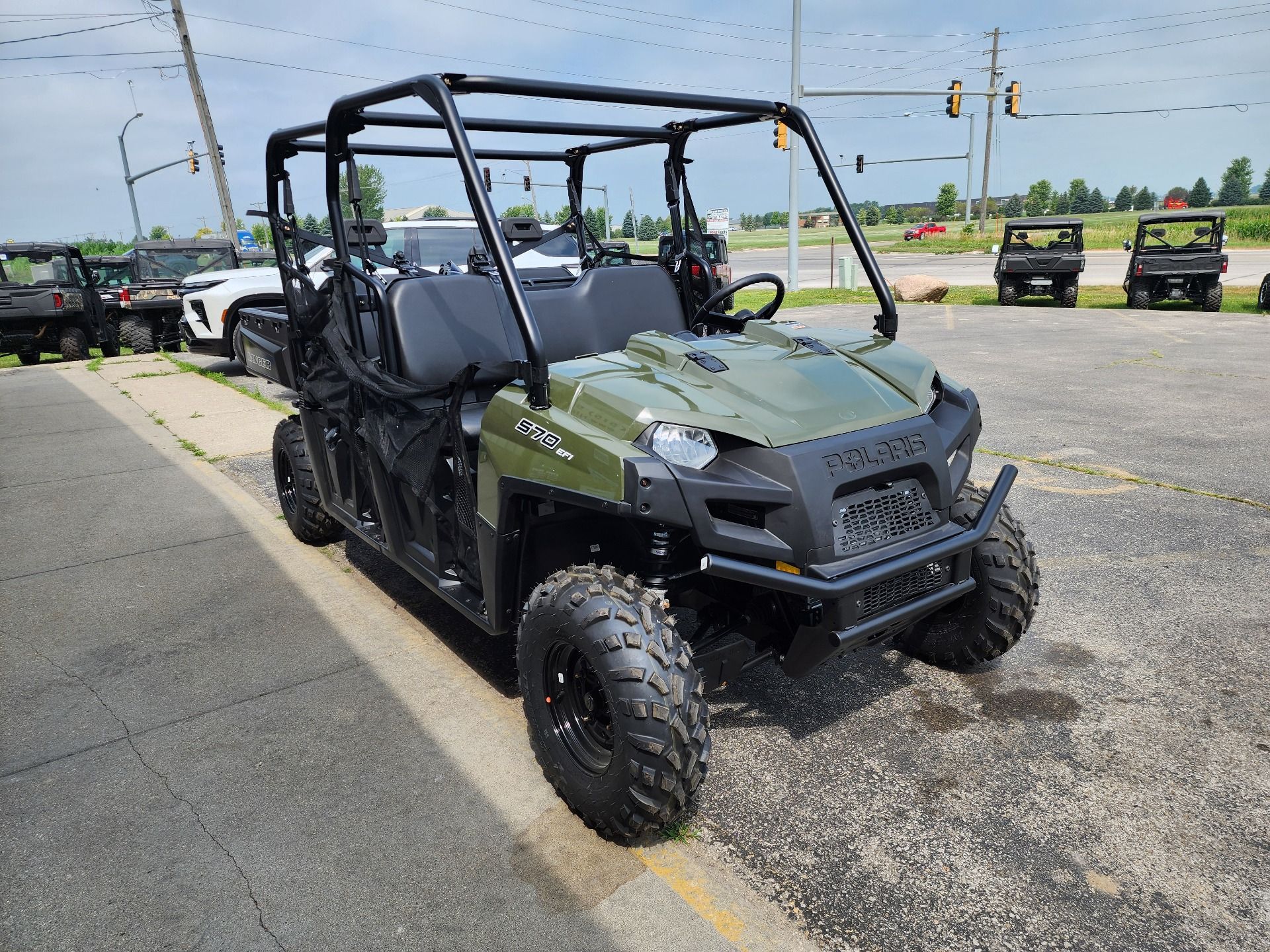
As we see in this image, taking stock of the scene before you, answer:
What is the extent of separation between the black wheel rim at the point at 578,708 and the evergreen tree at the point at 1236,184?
11653cm


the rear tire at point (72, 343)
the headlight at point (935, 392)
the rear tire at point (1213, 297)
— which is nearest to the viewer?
the headlight at point (935, 392)

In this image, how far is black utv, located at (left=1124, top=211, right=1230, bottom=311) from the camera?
52.2 feet

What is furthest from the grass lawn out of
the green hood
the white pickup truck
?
the green hood

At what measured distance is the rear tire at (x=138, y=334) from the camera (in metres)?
14.6

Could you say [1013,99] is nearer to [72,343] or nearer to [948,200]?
[72,343]

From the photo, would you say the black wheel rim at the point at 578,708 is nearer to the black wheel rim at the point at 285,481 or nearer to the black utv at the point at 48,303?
the black wheel rim at the point at 285,481

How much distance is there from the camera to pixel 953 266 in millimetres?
35031

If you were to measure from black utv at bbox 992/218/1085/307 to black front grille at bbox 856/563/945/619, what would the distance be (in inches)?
675

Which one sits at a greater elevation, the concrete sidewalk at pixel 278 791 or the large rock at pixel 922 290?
the concrete sidewalk at pixel 278 791

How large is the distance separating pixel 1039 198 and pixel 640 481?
111 m

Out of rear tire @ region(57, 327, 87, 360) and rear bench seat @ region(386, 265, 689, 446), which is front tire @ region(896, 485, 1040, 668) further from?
rear tire @ region(57, 327, 87, 360)

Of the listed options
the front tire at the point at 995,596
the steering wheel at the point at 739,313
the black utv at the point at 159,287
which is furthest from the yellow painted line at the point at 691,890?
the black utv at the point at 159,287

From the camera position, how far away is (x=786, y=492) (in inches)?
92.0

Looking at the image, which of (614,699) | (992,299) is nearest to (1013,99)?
(992,299)
